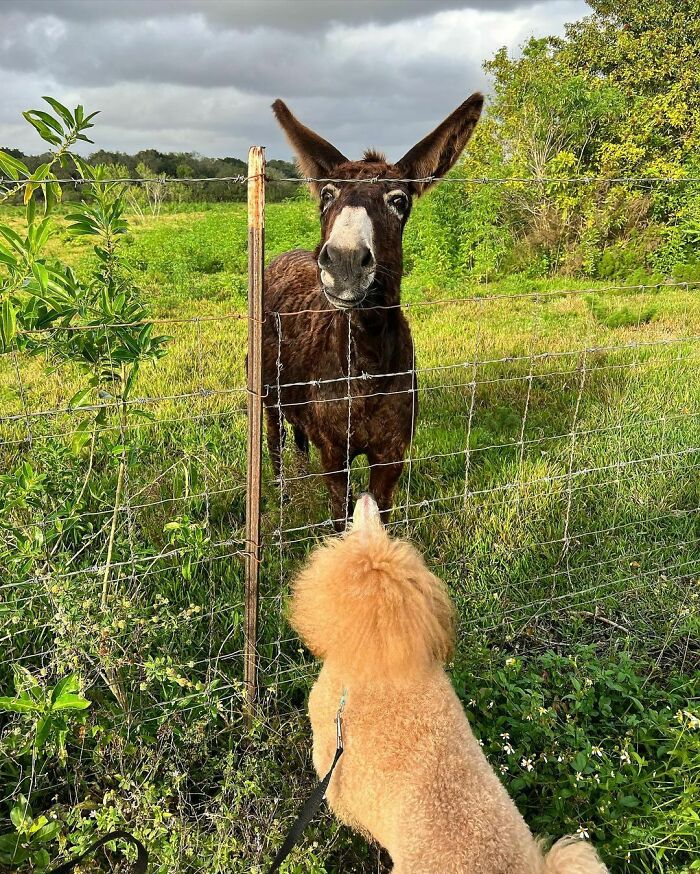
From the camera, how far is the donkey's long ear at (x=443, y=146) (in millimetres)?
2904

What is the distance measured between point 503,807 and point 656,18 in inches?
860

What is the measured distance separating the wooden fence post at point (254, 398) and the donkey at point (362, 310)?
32 cm

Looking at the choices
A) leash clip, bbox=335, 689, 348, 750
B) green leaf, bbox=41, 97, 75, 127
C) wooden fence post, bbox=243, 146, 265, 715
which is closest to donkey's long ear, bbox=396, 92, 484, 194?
wooden fence post, bbox=243, 146, 265, 715

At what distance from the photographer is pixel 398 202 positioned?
9.57ft

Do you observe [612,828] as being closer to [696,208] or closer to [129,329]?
[129,329]

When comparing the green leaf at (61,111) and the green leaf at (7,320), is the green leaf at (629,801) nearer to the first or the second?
the green leaf at (7,320)

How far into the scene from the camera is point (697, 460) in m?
4.52

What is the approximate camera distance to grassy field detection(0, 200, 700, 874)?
2070mm

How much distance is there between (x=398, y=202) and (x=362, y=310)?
579 mm

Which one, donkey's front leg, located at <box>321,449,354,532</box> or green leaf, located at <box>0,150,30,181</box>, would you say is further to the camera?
donkey's front leg, located at <box>321,449,354,532</box>

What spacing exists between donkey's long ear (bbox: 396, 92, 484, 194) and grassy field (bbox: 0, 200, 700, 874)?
725 millimetres

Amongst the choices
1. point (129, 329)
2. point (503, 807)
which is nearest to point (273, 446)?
point (129, 329)

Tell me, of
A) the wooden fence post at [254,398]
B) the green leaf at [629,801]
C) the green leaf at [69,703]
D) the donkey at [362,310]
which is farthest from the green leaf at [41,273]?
the green leaf at [629,801]

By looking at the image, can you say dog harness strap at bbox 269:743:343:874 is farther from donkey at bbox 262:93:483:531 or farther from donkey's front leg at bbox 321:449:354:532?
donkey's front leg at bbox 321:449:354:532
